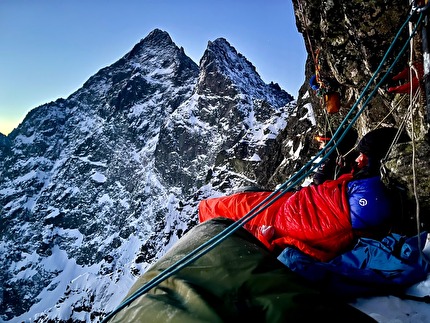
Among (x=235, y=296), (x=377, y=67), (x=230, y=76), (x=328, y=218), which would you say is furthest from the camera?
(x=230, y=76)

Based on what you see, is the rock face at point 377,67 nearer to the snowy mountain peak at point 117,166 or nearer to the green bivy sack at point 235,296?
the green bivy sack at point 235,296

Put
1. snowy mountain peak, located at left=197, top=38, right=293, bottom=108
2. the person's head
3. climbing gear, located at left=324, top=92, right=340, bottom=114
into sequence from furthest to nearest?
snowy mountain peak, located at left=197, top=38, right=293, bottom=108, climbing gear, located at left=324, top=92, right=340, bottom=114, the person's head

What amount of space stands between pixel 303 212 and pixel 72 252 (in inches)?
4344

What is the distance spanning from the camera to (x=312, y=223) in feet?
11.5

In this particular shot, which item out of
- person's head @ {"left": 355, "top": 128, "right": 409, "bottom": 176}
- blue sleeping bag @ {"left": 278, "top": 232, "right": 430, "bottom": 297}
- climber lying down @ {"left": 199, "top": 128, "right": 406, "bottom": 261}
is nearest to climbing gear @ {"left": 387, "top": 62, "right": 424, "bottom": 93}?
person's head @ {"left": 355, "top": 128, "right": 409, "bottom": 176}

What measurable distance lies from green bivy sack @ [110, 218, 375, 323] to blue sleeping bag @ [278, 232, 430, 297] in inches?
28.4

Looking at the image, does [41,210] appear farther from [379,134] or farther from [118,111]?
[379,134]

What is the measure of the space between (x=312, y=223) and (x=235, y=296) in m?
2.28

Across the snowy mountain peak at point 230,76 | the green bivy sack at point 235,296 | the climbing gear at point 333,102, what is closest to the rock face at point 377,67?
the climbing gear at point 333,102

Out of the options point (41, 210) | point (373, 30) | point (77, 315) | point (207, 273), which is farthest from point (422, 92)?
point (41, 210)

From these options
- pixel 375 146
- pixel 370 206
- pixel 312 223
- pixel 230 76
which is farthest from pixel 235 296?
pixel 230 76

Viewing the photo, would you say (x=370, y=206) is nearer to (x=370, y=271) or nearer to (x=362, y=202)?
(x=362, y=202)

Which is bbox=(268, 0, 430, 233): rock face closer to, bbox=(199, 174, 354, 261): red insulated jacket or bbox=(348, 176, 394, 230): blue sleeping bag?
bbox=(348, 176, 394, 230): blue sleeping bag

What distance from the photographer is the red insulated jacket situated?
335 centimetres
